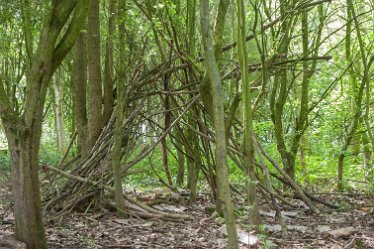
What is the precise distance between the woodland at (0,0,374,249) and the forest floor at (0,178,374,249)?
0.02m

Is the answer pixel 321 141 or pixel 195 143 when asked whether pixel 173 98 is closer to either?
pixel 195 143

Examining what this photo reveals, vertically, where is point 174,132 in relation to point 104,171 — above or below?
above

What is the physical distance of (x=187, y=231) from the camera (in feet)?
19.0

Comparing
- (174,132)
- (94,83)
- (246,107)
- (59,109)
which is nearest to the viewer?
(246,107)

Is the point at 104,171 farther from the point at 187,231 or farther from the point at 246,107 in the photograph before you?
the point at 246,107

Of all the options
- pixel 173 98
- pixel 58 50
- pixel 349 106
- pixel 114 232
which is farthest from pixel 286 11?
pixel 349 106

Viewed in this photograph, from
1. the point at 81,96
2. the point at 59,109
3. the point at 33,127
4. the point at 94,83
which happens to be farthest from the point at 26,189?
the point at 59,109

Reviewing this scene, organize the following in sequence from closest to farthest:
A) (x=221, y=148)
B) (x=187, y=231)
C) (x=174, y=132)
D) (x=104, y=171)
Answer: (x=221, y=148) → (x=187, y=231) → (x=104, y=171) → (x=174, y=132)

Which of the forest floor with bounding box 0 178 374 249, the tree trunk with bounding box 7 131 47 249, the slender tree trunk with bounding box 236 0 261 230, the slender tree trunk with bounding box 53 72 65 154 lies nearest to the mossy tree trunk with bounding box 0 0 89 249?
the tree trunk with bounding box 7 131 47 249

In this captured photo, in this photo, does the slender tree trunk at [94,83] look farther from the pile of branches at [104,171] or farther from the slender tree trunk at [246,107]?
the slender tree trunk at [246,107]

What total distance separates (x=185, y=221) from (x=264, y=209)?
1570 millimetres

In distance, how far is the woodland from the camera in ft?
14.5

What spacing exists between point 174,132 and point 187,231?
224 cm

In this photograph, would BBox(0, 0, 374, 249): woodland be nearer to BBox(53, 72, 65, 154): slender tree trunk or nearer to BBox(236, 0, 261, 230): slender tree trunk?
BBox(236, 0, 261, 230): slender tree trunk
